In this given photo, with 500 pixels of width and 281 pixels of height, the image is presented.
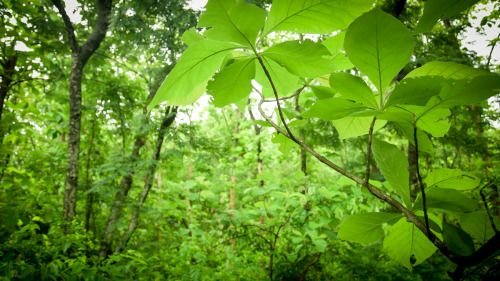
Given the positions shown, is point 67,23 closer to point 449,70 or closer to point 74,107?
point 74,107

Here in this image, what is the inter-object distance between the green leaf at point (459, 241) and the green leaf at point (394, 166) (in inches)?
2.2

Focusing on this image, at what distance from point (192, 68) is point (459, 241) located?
41cm

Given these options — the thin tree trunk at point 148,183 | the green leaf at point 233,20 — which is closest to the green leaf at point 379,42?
the green leaf at point 233,20

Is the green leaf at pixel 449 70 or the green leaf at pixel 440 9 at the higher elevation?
the green leaf at pixel 440 9

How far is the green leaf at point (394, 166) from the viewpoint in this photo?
13.1 inches

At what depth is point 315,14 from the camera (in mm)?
289

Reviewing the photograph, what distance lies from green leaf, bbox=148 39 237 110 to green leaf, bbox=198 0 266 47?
2cm

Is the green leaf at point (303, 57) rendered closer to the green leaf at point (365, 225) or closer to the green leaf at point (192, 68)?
the green leaf at point (192, 68)

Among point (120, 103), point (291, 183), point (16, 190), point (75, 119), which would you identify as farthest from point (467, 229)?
point (120, 103)

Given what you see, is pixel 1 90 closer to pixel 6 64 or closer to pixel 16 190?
pixel 6 64

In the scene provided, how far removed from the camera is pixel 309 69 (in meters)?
0.32

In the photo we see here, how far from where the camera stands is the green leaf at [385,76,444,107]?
252mm

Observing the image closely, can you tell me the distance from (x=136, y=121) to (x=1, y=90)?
1514 millimetres

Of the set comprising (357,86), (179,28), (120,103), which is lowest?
(357,86)
